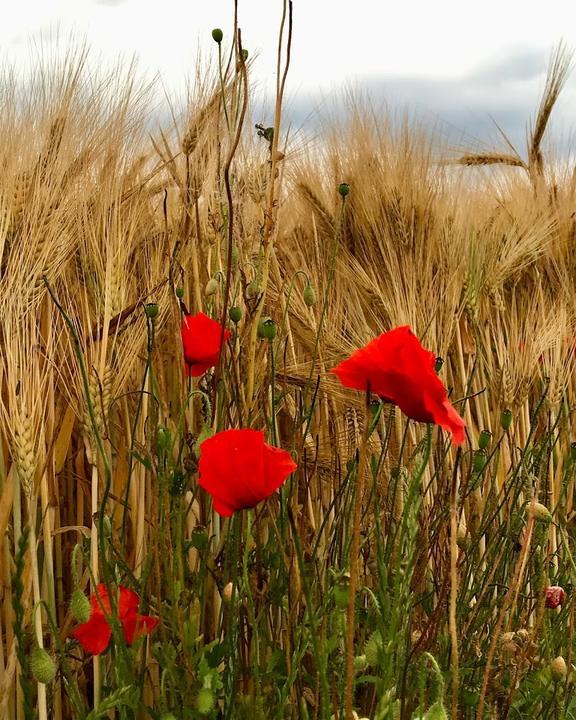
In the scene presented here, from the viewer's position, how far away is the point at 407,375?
75 cm

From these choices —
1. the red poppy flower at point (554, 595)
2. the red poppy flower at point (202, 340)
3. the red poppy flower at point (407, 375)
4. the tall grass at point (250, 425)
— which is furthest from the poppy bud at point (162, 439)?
the red poppy flower at point (554, 595)

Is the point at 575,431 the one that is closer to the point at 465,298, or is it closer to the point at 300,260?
the point at 465,298

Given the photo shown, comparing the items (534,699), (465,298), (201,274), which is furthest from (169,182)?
(534,699)

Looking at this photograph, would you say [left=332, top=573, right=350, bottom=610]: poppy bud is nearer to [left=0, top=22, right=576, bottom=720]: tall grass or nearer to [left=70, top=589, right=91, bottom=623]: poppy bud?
[left=0, top=22, right=576, bottom=720]: tall grass

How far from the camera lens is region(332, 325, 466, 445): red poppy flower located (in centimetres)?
75

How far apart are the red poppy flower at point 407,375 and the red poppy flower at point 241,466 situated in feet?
0.33

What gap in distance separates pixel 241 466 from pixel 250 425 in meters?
0.20

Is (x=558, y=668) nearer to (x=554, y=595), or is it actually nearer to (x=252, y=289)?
(x=554, y=595)

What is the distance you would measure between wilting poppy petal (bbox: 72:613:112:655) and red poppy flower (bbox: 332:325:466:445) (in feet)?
1.45

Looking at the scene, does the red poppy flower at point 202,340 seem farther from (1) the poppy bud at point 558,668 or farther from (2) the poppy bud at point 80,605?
(1) the poppy bud at point 558,668

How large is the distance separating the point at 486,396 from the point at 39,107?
3.78 ft

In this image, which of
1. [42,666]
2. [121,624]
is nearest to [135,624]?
[121,624]

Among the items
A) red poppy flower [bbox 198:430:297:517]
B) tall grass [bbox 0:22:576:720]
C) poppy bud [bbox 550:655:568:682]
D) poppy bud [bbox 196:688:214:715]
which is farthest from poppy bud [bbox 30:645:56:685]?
poppy bud [bbox 550:655:568:682]

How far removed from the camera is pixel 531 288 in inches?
91.5
